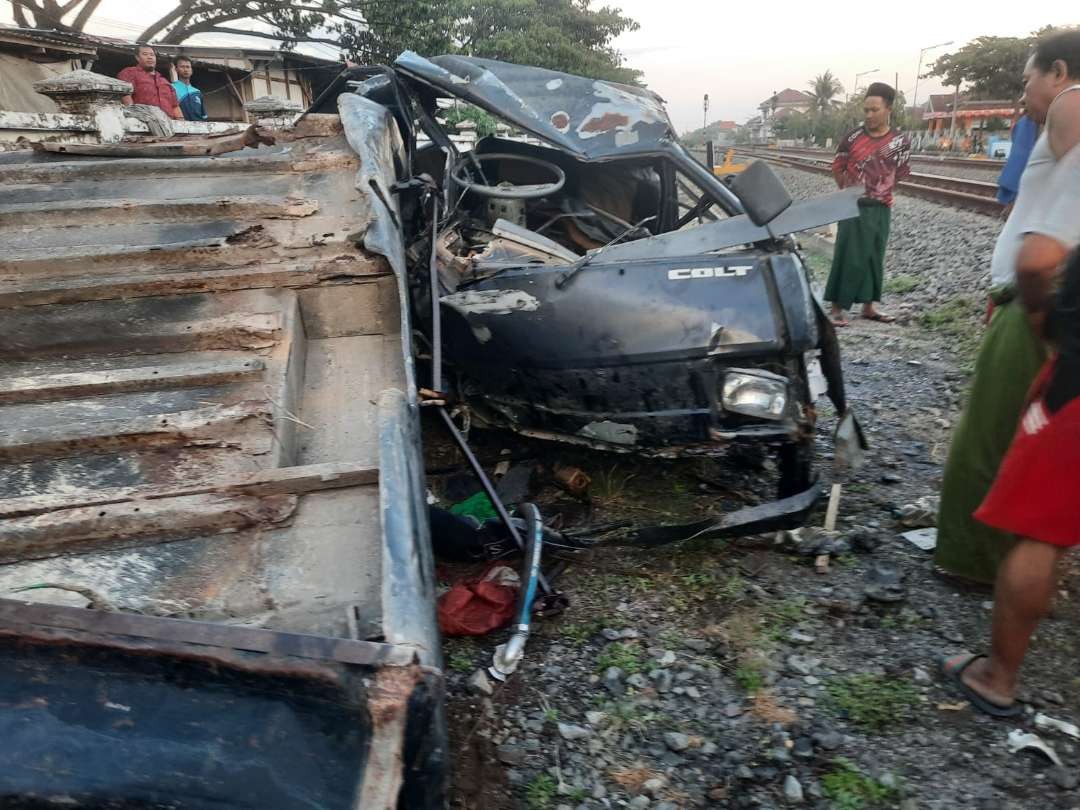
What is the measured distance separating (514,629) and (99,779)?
4.94 ft

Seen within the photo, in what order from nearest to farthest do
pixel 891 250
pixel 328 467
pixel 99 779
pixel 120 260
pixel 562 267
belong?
pixel 99 779 → pixel 328 467 → pixel 120 260 → pixel 562 267 → pixel 891 250

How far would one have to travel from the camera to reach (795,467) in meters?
2.99

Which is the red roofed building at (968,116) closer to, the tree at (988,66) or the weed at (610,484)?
the tree at (988,66)

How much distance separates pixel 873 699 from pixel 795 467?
99 centimetres

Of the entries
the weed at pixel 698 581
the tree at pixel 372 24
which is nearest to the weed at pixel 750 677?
the weed at pixel 698 581

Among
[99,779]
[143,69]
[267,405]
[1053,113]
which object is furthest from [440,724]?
[143,69]

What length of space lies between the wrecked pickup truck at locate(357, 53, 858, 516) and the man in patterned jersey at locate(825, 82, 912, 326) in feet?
9.46

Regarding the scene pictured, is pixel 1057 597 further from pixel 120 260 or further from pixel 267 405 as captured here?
pixel 120 260

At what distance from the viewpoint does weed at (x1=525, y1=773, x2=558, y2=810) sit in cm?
195

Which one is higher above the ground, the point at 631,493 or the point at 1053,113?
the point at 1053,113

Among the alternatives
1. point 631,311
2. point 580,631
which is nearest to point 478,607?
point 580,631

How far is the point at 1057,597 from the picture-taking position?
2.66 metres

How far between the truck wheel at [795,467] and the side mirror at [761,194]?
91 cm

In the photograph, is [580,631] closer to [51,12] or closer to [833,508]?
[833,508]
